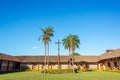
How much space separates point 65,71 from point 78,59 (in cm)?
2402

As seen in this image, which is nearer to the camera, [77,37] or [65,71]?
[65,71]

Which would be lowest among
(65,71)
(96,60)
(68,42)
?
(65,71)

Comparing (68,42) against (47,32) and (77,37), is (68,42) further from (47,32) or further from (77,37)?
(47,32)

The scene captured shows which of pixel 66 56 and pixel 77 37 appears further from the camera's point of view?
pixel 66 56

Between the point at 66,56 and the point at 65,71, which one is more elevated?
the point at 66,56

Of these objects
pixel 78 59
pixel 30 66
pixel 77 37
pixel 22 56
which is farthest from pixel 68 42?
pixel 22 56

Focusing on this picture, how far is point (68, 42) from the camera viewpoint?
58344 millimetres

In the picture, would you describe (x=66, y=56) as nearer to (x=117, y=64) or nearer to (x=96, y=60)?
(x=96, y=60)

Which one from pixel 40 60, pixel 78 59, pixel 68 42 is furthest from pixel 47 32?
pixel 78 59

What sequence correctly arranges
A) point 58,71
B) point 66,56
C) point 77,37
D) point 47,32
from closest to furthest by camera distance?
point 58,71 < point 47,32 < point 77,37 < point 66,56

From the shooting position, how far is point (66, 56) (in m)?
68.0

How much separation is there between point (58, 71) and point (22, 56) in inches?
1270

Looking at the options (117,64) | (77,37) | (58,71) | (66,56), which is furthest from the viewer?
(66,56)

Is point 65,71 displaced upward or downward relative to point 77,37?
downward
